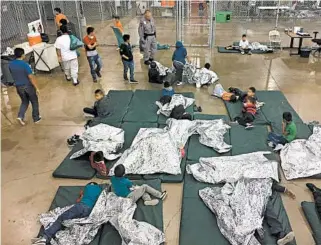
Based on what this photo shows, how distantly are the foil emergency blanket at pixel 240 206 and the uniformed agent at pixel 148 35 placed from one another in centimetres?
603

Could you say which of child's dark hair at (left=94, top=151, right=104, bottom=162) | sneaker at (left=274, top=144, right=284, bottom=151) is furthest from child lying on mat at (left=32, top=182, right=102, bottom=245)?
sneaker at (left=274, top=144, right=284, bottom=151)

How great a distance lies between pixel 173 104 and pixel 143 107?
0.72 meters

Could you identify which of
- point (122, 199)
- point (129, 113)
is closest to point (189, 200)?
point (122, 199)

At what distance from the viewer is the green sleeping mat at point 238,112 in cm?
663

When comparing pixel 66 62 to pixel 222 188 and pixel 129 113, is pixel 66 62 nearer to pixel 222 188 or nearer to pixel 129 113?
pixel 129 113

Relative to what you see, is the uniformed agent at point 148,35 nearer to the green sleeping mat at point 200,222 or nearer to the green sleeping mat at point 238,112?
the green sleeping mat at point 238,112

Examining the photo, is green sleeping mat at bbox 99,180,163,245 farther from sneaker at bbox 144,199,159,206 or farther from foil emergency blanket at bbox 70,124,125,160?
foil emergency blanket at bbox 70,124,125,160

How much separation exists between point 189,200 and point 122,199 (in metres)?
0.93

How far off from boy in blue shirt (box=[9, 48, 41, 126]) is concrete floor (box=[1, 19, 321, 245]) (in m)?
0.26

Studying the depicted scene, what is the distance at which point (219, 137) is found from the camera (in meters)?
5.89

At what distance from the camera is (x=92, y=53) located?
28.3 feet

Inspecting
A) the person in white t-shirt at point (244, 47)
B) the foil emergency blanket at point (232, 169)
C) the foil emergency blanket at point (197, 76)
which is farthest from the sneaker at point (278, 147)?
the person in white t-shirt at point (244, 47)

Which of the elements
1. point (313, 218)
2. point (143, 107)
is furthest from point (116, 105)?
point (313, 218)

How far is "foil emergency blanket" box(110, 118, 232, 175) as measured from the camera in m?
5.26
